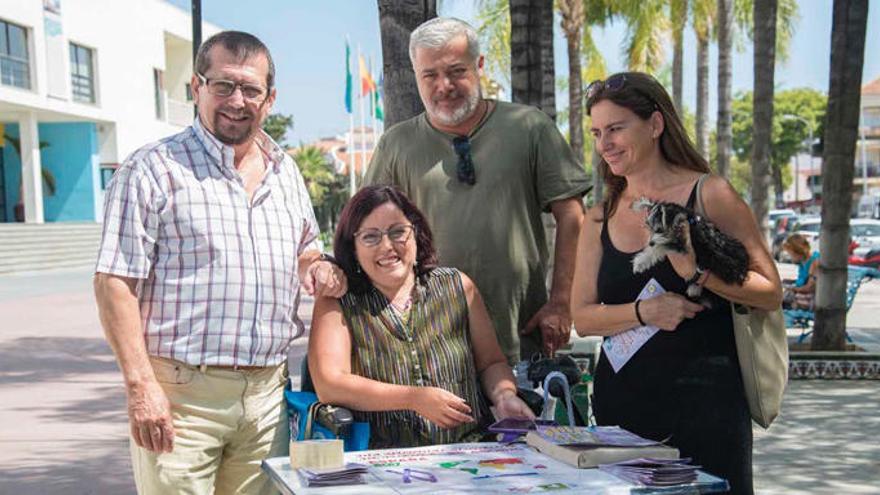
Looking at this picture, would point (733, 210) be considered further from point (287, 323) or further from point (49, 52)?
point (49, 52)

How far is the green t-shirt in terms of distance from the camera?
4.24m

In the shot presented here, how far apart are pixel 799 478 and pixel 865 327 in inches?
376

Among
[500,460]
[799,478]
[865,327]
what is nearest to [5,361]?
[799,478]

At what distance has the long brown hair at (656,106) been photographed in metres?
3.39

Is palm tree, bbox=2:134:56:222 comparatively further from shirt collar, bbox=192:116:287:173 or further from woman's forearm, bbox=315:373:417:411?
woman's forearm, bbox=315:373:417:411

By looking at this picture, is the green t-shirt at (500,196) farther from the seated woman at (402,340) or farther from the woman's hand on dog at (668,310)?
the woman's hand on dog at (668,310)

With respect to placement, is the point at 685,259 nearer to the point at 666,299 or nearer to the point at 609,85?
the point at 666,299

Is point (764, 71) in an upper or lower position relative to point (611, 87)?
upper

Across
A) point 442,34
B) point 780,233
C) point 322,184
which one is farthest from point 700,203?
point 322,184

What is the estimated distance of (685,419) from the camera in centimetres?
333

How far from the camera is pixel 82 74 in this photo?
39188 millimetres

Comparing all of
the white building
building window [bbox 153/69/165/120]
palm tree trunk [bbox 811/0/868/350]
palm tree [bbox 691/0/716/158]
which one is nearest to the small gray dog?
palm tree trunk [bbox 811/0/868/350]

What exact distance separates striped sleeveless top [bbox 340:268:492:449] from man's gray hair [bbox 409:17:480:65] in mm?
1000

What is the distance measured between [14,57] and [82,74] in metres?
4.12
